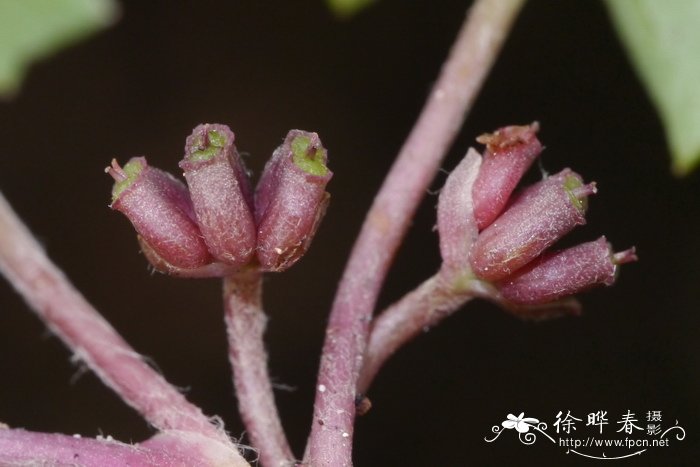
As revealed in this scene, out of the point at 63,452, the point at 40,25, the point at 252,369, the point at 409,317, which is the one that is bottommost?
the point at 63,452

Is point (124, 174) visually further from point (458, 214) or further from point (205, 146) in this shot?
point (458, 214)

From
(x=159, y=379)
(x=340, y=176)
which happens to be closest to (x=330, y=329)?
(x=159, y=379)

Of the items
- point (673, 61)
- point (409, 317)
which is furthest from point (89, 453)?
Answer: point (673, 61)

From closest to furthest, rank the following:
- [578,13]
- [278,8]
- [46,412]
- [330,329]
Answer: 1. [330,329]
2. [578,13]
3. [278,8]
4. [46,412]

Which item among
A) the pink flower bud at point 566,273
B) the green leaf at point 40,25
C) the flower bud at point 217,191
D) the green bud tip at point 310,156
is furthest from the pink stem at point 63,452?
the green leaf at point 40,25

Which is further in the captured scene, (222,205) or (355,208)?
(355,208)

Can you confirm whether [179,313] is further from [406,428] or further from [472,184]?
[472,184]

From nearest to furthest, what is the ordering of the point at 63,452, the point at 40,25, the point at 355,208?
the point at 63,452
the point at 40,25
the point at 355,208

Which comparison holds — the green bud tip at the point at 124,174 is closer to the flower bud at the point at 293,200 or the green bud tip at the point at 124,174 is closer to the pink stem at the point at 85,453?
the flower bud at the point at 293,200
